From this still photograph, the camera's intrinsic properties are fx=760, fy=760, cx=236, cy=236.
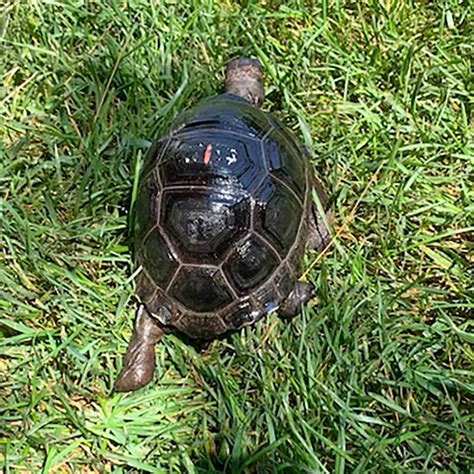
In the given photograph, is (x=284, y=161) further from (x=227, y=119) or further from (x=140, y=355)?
(x=140, y=355)

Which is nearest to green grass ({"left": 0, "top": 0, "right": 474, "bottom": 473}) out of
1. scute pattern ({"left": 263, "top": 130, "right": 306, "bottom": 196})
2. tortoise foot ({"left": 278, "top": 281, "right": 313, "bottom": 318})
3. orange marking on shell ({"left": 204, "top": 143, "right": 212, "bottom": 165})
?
tortoise foot ({"left": 278, "top": 281, "right": 313, "bottom": 318})

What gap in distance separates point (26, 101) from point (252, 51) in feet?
3.51

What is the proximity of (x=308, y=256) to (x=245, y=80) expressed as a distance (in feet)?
2.80

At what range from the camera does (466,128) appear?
10.8 feet

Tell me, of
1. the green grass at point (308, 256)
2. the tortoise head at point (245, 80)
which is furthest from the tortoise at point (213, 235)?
the tortoise head at point (245, 80)

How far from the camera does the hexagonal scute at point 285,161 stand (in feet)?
9.41

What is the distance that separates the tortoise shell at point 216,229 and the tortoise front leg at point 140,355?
5 centimetres

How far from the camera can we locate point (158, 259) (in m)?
2.75

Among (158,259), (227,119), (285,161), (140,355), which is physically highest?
(227,119)

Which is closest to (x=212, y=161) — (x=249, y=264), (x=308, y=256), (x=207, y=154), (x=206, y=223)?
(x=207, y=154)

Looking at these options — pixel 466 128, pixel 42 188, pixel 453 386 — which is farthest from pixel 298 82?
pixel 453 386

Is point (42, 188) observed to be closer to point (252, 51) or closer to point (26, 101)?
point (26, 101)

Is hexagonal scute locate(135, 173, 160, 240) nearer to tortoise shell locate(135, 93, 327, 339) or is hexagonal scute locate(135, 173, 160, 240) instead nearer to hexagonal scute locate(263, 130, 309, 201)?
tortoise shell locate(135, 93, 327, 339)

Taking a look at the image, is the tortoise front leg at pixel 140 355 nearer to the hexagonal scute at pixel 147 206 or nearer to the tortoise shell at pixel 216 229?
the tortoise shell at pixel 216 229
